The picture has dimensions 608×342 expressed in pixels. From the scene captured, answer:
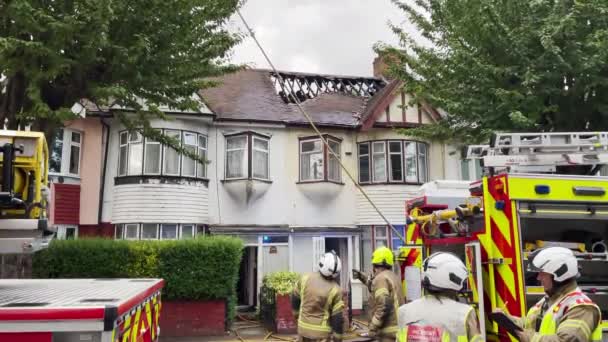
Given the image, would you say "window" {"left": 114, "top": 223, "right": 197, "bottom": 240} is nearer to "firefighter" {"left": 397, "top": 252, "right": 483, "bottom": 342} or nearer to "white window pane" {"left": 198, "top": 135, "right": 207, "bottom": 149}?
"white window pane" {"left": 198, "top": 135, "right": 207, "bottom": 149}

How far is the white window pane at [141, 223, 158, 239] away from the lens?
1467 cm

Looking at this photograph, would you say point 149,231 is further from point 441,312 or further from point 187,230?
point 441,312

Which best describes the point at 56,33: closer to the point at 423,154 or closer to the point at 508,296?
the point at 508,296

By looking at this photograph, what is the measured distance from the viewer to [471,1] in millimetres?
9367

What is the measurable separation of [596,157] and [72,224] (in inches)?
551

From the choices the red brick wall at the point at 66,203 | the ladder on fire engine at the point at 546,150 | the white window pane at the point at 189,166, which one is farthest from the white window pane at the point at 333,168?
the ladder on fire engine at the point at 546,150

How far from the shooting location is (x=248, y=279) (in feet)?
52.4

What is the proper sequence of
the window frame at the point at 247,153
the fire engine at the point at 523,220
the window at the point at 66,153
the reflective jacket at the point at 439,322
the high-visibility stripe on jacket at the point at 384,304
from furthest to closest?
the window frame at the point at 247,153 → the window at the point at 66,153 → the high-visibility stripe on jacket at the point at 384,304 → the fire engine at the point at 523,220 → the reflective jacket at the point at 439,322

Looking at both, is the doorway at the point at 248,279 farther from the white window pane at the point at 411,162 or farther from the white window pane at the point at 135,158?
the white window pane at the point at 411,162

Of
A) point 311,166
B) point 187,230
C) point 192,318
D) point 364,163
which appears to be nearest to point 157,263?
point 192,318

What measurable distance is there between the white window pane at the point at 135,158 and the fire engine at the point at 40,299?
397 inches

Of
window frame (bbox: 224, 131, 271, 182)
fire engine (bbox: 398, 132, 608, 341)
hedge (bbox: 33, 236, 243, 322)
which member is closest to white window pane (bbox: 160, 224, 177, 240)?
window frame (bbox: 224, 131, 271, 182)

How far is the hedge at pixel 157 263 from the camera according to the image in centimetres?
1133

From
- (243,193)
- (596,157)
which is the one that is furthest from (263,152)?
(596,157)
